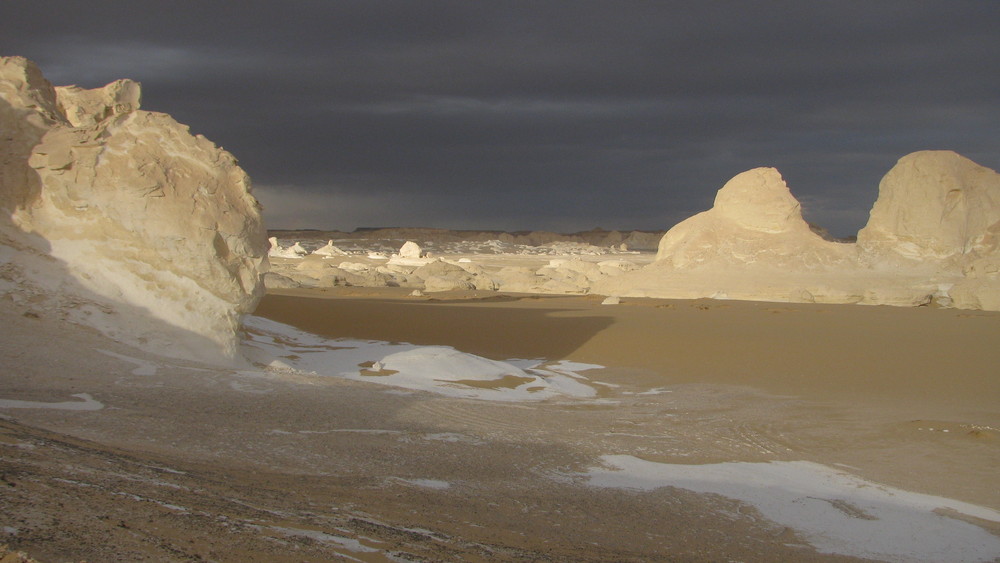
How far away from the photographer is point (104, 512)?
3.03 metres

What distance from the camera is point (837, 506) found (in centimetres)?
541

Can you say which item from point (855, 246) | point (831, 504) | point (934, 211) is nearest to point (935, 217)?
point (934, 211)

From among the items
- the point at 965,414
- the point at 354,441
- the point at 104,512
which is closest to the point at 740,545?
the point at 354,441

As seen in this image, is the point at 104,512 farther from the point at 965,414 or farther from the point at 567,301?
the point at 567,301

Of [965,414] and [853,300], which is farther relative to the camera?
[853,300]

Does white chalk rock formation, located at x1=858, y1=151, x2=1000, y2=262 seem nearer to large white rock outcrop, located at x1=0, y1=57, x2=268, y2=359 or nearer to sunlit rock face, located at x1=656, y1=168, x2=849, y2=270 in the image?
sunlit rock face, located at x1=656, y1=168, x2=849, y2=270

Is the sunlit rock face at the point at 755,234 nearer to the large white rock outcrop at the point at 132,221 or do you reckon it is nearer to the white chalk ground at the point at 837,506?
the large white rock outcrop at the point at 132,221

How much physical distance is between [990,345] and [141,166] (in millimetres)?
13456

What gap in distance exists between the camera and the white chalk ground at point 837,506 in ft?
15.4

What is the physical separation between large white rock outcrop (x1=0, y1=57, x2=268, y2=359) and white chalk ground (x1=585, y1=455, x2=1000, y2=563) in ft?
16.9

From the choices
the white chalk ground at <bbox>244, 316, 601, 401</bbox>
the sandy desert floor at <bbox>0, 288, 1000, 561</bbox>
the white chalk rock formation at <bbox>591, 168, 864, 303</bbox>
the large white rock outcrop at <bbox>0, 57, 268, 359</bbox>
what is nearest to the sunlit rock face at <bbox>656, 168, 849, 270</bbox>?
the white chalk rock formation at <bbox>591, 168, 864, 303</bbox>

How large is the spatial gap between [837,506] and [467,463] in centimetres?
260

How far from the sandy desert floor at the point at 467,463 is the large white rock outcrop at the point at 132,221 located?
2.48 feet

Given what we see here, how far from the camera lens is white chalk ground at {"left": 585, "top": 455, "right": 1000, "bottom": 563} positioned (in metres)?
4.69
